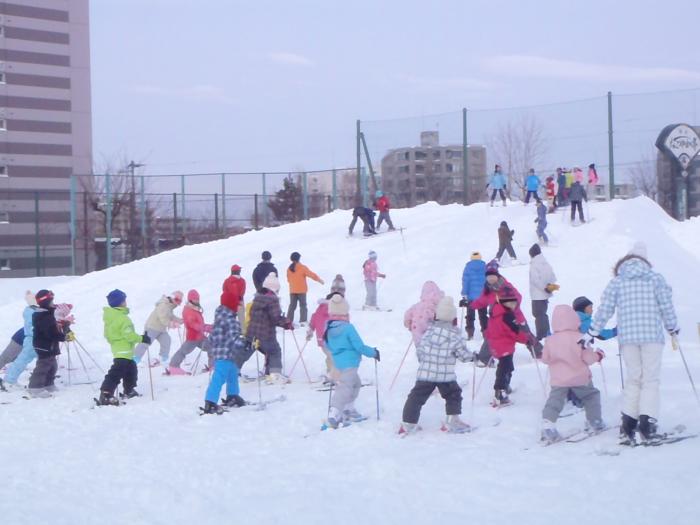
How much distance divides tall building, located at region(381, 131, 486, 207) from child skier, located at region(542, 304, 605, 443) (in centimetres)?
2396

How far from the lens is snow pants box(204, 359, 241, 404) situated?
34.9ft

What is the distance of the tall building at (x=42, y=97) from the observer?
209ft

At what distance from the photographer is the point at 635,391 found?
26.4 ft

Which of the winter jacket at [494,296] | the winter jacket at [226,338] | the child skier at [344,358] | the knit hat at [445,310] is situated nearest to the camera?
the knit hat at [445,310]

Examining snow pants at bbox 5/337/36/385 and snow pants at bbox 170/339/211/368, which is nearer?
snow pants at bbox 5/337/36/385

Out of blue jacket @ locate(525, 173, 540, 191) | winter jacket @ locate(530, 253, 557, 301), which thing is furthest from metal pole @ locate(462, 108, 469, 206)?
winter jacket @ locate(530, 253, 557, 301)

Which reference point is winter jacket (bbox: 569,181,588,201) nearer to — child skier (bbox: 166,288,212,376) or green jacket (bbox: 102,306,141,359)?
child skier (bbox: 166,288,212,376)

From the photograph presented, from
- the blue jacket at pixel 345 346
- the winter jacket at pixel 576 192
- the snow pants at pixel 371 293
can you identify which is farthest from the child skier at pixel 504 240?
the blue jacket at pixel 345 346

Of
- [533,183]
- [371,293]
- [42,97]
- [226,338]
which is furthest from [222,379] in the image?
[42,97]

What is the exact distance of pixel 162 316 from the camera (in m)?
13.8

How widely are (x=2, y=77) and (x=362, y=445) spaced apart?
6282cm

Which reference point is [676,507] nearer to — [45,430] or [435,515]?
[435,515]

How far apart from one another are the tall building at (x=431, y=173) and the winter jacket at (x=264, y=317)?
825 inches

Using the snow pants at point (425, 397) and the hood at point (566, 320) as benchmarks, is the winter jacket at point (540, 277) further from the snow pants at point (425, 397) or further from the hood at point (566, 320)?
the snow pants at point (425, 397)
